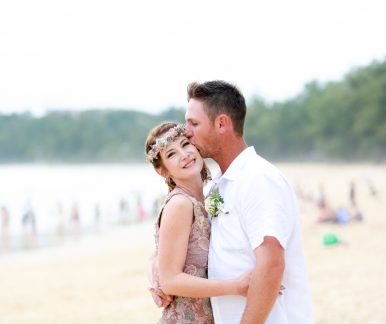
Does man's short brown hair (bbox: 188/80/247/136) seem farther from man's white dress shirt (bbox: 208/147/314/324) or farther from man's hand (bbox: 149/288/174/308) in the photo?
man's hand (bbox: 149/288/174/308)

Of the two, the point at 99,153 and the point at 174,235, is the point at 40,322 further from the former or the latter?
the point at 99,153

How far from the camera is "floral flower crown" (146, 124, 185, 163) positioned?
120 inches

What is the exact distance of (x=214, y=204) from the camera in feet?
9.29

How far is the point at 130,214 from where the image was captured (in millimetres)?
35219

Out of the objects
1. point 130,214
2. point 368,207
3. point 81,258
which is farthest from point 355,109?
point 81,258

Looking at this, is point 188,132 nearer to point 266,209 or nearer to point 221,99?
point 221,99

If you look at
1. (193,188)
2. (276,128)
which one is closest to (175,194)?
(193,188)

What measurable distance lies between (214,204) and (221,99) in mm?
488

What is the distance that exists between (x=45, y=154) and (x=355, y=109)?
89094 millimetres

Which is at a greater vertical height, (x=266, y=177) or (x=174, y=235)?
(x=266, y=177)

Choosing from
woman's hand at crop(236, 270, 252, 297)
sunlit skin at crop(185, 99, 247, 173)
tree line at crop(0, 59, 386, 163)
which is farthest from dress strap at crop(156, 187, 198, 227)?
tree line at crop(0, 59, 386, 163)

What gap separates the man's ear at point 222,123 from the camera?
2877mm

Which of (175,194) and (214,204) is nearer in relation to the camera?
(214,204)

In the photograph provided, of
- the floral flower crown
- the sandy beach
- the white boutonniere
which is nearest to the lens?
the white boutonniere
